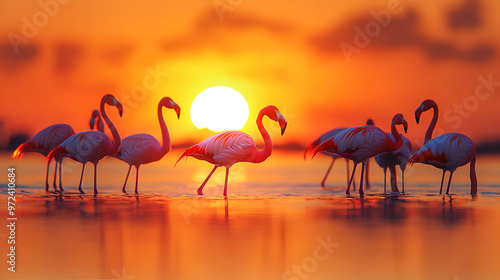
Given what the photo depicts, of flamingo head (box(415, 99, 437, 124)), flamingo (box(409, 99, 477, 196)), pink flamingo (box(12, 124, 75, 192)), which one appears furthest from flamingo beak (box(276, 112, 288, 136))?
pink flamingo (box(12, 124, 75, 192))

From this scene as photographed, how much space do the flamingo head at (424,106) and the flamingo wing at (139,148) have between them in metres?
4.44

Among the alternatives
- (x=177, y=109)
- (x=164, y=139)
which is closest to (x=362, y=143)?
(x=177, y=109)

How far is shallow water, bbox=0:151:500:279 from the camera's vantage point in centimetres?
460

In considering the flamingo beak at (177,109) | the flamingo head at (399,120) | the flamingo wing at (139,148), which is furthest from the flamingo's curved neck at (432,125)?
the flamingo wing at (139,148)

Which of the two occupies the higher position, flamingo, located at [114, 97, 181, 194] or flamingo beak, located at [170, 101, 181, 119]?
flamingo beak, located at [170, 101, 181, 119]

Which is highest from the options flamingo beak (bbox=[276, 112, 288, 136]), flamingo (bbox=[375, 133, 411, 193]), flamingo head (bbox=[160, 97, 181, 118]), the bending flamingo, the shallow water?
flamingo head (bbox=[160, 97, 181, 118])

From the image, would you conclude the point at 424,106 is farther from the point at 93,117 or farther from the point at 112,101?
the point at 93,117

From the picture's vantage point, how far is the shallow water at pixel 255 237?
460 cm

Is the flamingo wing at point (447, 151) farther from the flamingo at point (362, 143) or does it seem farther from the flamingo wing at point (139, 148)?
the flamingo wing at point (139, 148)

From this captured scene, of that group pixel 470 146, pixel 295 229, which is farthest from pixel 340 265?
pixel 470 146

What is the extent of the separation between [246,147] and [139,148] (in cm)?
204

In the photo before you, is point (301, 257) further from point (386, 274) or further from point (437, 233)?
point (437, 233)

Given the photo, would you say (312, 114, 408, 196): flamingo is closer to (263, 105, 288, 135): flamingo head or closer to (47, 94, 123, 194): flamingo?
(263, 105, 288, 135): flamingo head

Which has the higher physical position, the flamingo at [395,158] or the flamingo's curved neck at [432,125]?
the flamingo's curved neck at [432,125]
